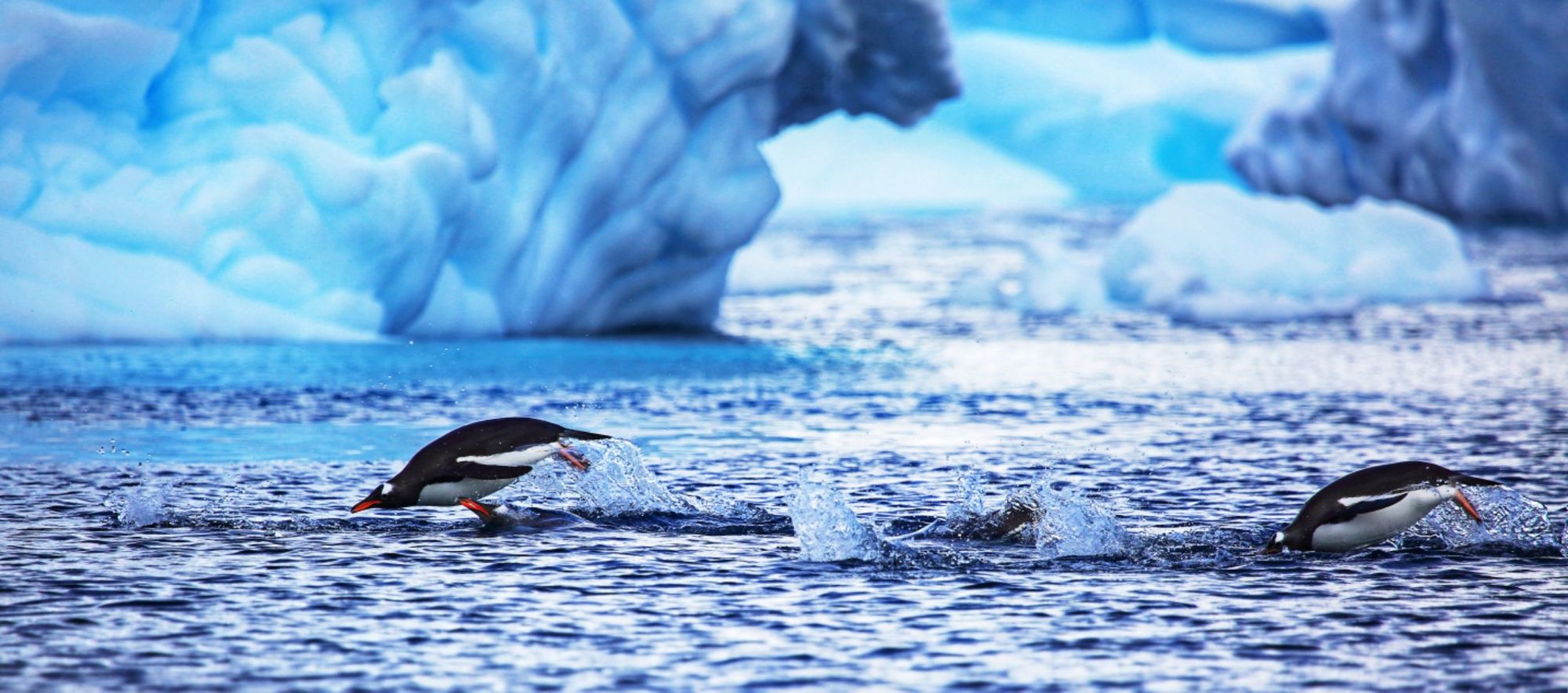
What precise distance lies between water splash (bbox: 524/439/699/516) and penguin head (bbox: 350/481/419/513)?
28.0 inches

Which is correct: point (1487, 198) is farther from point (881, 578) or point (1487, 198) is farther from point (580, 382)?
point (881, 578)

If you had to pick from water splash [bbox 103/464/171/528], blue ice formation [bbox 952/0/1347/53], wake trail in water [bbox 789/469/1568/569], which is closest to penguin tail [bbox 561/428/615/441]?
wake trail in water [bbox 789/469/1568/569]

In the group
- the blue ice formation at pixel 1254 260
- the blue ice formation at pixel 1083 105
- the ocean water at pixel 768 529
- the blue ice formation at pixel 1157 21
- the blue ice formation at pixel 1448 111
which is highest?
the blue ice formation at pixel 1157 21

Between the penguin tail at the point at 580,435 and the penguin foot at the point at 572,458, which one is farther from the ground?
the penguin tail at the point at 580,435

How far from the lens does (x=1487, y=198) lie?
3500 centimetres

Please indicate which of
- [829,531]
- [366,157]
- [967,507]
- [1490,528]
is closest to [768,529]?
[829,531]

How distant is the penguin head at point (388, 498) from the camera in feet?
21.8

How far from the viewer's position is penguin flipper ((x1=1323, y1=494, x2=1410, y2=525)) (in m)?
6.14

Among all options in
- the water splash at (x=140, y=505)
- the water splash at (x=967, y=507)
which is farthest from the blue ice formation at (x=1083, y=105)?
the water splash at (x=140, y=505)

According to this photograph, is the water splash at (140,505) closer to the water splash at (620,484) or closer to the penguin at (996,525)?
the water splash at (620,484)

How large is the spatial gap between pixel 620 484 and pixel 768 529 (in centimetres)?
79

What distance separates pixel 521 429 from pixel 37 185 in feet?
24.6

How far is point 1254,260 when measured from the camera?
2033 cm

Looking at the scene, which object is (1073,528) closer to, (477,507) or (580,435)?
(580,435)
